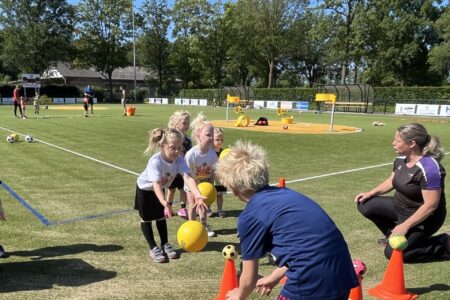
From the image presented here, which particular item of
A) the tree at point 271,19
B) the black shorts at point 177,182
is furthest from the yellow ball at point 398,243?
the tree at point 271,19

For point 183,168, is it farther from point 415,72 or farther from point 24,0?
point 24,0

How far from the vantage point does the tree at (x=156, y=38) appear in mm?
83000

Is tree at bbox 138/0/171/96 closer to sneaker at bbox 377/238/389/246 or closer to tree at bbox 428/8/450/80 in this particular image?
tree at bbox 428/8/450/80

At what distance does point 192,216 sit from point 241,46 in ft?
252

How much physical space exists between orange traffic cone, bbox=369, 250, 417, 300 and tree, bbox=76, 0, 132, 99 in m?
78.1

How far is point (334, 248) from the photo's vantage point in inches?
104

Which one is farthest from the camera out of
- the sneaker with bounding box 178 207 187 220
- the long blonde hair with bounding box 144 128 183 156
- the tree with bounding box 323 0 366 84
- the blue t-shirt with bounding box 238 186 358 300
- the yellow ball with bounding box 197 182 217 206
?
the tree with bounding box 323 0 366 84

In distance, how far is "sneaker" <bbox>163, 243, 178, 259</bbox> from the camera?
16.6 ft

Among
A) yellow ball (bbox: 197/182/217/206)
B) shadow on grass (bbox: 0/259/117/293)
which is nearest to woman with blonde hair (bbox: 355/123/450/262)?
yellow ball (bbox: 197/182/217/206)

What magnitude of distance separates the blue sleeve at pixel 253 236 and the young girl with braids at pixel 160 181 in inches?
80.1

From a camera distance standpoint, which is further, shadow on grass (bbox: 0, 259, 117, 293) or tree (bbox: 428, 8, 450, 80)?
tree (bbox: 428, 8, 450, 80)

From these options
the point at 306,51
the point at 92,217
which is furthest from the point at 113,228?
the point at 306,51

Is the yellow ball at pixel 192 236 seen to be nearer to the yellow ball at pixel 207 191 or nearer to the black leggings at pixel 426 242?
the yellow ball at pixel 207 191

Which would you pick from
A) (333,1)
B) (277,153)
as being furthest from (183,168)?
(333,1)
